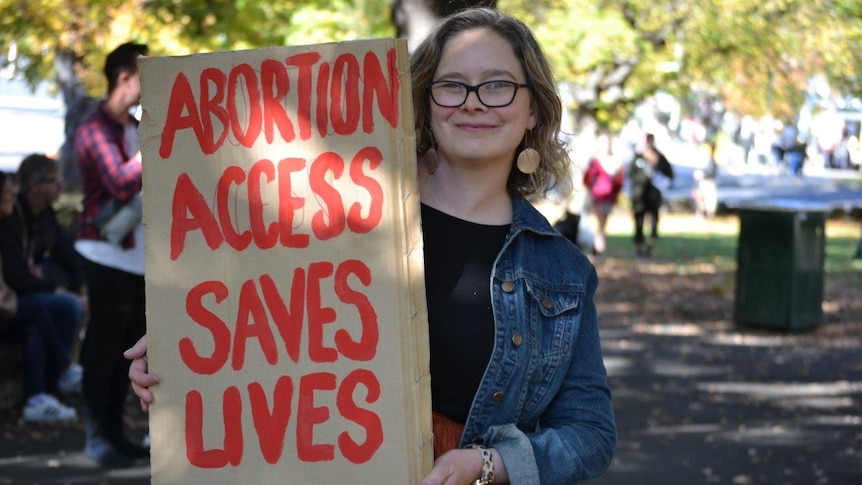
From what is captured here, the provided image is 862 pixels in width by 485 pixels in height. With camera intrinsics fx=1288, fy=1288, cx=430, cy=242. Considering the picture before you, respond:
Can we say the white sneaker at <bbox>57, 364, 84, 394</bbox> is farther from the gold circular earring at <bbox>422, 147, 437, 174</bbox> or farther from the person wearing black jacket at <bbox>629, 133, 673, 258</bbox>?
the person wearing black jacket at <bbox>629, 133, 673, 258</bbox>

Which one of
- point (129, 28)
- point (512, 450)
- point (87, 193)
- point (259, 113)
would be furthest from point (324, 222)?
point (129, 28)

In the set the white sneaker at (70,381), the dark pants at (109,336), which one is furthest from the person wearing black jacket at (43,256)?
the dark pants at (109,336)

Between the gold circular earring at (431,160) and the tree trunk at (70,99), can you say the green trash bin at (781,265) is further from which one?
the gold circular earring at (431,160)

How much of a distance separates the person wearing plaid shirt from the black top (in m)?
3.53

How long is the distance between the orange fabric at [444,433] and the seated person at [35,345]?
5.73m

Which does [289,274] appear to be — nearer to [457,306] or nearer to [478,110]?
[457,306]

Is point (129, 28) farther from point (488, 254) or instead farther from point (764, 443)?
point (488, 254)

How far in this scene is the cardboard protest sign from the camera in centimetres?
231

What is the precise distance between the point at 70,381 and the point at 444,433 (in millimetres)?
6543

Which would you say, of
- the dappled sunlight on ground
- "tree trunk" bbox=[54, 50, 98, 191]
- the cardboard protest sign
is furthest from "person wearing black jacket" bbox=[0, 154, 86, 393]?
"tree trunk" bbox=[54, 50, 98, 191]

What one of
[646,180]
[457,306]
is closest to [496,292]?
[457,306]

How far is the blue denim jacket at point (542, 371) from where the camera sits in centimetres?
245

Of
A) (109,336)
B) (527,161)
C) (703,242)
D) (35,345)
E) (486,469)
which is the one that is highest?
(527,161)

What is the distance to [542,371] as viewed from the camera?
2477mm
